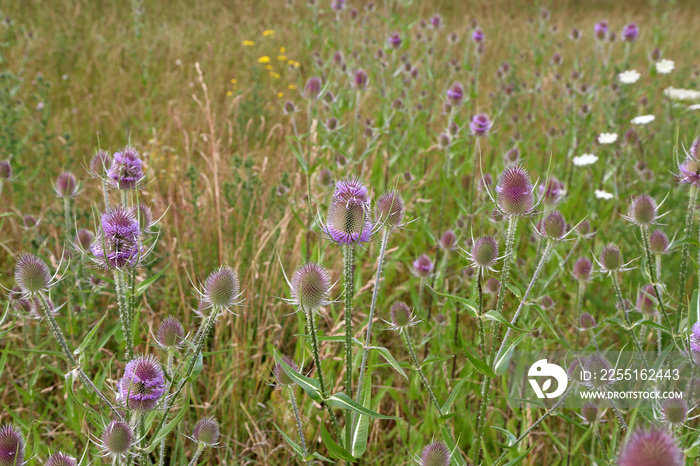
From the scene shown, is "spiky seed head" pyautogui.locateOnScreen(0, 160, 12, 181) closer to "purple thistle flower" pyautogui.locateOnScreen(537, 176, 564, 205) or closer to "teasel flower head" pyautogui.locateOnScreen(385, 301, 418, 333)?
"teasel flower head" pyautogui.locateOnScreen(385, 301, 418, 333)

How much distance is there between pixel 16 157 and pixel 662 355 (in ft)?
15.1

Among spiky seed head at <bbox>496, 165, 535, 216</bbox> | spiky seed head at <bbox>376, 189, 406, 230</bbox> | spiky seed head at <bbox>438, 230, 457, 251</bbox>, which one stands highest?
spiky seed head at <bbox>496, 165, 535, 216</bbox>

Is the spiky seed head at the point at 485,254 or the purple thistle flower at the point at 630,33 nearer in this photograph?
the spiky seed head at the point at 485,254

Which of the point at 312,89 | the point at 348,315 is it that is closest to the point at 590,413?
the point at 348,315

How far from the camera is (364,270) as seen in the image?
413cm

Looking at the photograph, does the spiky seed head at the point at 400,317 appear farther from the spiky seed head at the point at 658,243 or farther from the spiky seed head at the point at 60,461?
the spiky seed head at the point at 658,243

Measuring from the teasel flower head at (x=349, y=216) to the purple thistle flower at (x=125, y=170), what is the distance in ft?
2.83

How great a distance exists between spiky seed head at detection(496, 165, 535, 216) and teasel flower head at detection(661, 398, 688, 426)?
77 centimetres

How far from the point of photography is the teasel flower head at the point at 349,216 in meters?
1.73

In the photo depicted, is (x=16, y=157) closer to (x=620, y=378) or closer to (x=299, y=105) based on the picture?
(x=299, y=105)

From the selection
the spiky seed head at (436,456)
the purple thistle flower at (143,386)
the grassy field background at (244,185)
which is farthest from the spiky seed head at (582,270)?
the purple thistle flower at (143,386)

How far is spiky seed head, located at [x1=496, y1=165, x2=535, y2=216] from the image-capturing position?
1931mm

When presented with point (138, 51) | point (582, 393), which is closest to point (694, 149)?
point (582, 393)

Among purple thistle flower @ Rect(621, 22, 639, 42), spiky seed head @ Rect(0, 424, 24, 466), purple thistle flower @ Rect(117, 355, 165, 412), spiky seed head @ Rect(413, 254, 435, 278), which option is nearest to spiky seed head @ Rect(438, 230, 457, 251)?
spiky seed head @ Rect(413, 254, 435, 278)
